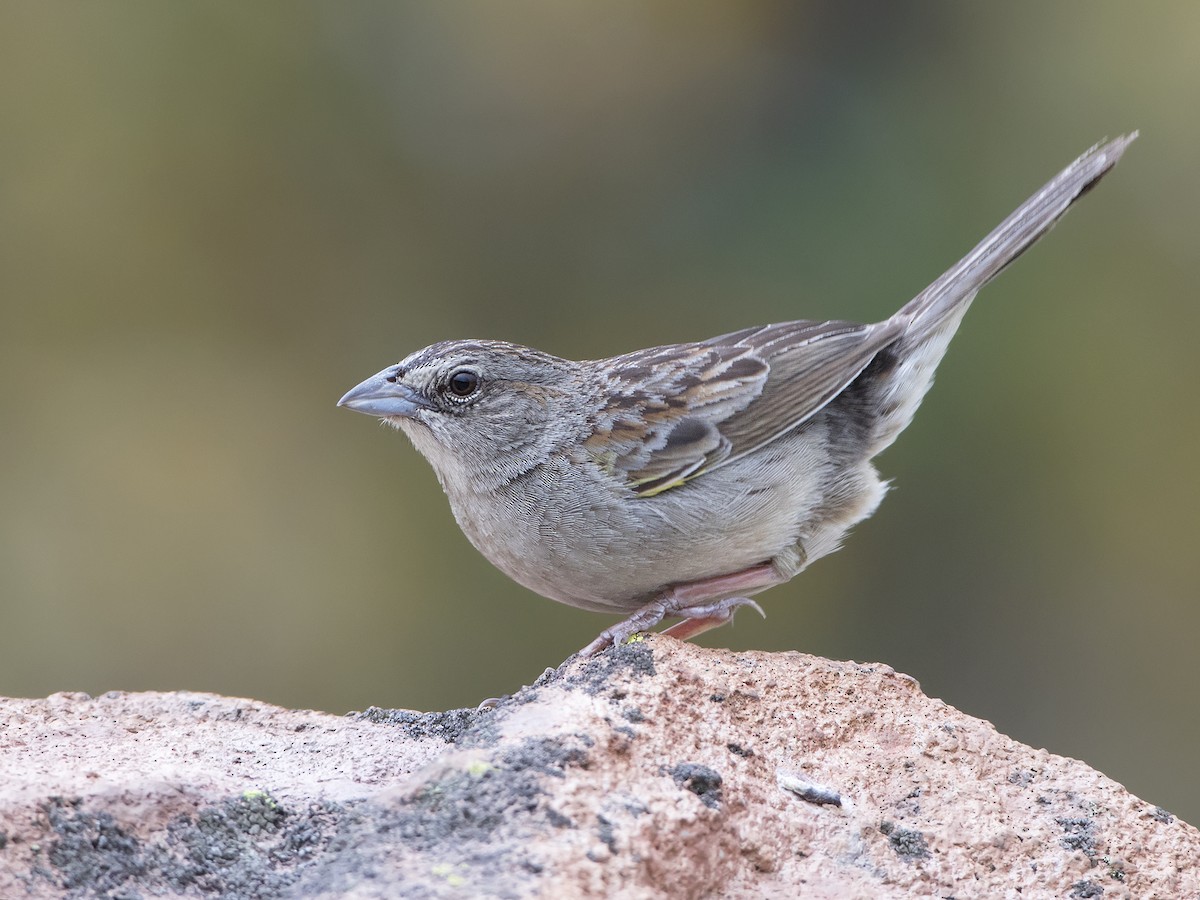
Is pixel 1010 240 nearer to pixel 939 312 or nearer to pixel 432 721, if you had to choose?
pixel 939 312

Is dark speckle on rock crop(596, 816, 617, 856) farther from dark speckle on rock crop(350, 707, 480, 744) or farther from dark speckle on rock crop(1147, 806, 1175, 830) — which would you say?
dark speckle on rock crop(1147, 806, 1175, 830)

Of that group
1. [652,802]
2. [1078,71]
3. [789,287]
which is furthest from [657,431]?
[1078,71]

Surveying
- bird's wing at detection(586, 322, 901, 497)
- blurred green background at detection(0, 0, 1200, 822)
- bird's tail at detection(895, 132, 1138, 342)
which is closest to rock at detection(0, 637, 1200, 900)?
bird's wing at detection(586, 322, 901, 497)

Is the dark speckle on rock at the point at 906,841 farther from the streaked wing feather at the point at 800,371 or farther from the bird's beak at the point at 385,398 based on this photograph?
the bird's beak at the point at 385,398

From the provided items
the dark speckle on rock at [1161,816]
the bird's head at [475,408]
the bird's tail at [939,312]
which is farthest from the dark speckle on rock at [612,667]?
the bird's tail at [939,312]

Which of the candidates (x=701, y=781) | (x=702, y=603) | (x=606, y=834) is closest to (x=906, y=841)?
(x=701, y=781)

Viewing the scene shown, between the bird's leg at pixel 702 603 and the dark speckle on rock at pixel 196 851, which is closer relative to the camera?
the dark speckle on rock at pixel 196 851
